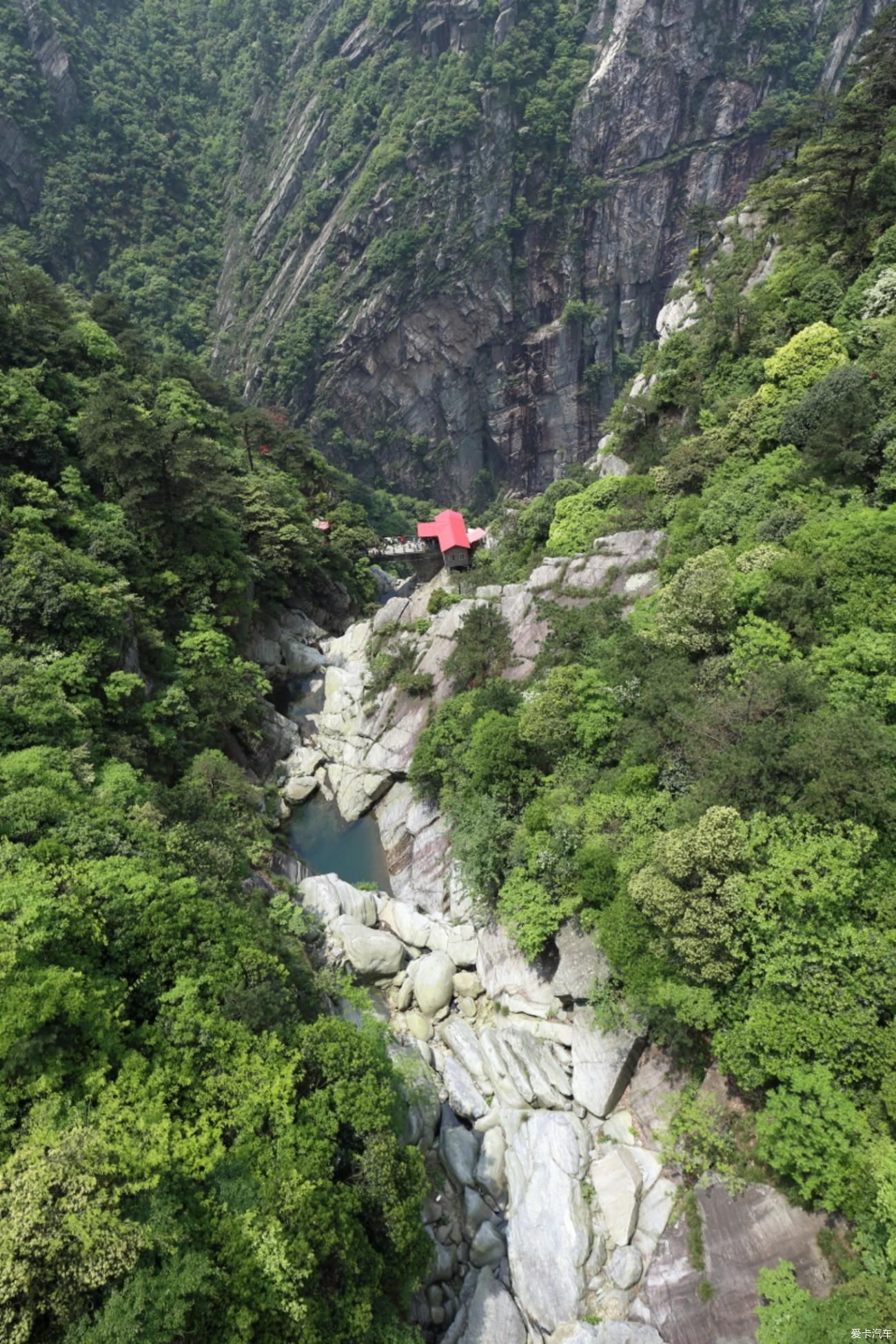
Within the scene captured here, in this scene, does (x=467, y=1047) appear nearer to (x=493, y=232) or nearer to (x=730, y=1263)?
(x=730, y=1263)

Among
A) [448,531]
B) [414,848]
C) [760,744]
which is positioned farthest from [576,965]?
[448,531]

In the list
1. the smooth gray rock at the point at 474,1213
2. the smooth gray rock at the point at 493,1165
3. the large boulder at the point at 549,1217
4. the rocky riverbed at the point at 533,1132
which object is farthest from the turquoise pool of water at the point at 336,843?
the large boulder at the point at 549,1217

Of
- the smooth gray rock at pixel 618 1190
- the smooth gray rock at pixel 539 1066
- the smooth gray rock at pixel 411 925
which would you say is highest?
the smooth gray rock at pixel 411 925

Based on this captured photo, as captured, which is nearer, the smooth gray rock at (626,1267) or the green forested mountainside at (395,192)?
the smooth gray rock at (626,1267)

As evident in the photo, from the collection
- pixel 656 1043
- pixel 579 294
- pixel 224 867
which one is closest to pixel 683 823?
pixel 656 1043

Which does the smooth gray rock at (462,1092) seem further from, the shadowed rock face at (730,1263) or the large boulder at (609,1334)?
the shadowed rock face at (730,1263)
